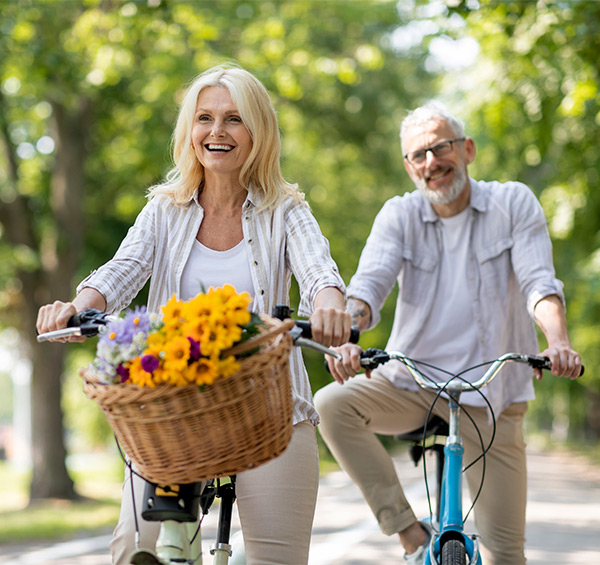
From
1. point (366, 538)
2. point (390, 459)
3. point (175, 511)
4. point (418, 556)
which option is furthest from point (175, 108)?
point (175, 511)

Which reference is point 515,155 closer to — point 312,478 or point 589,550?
point 589,550

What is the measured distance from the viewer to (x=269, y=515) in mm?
2949

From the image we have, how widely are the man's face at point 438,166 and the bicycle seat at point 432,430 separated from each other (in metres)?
1.01

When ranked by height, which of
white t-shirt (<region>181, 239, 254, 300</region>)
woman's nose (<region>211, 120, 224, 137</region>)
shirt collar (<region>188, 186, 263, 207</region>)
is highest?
woman's nose (<region>211, 120, 224, 137</region>)

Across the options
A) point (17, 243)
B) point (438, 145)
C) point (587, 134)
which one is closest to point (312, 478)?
point (438, 145)

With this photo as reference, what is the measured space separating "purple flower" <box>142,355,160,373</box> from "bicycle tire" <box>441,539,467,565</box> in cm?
175

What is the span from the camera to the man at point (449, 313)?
14.5ft

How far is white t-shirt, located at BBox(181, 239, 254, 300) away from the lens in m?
3.28

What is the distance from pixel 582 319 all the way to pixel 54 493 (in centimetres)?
891

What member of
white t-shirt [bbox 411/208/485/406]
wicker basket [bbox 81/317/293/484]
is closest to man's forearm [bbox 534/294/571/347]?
white t-shirt [bbox 411/208/485/406]

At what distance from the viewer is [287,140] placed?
2208cm

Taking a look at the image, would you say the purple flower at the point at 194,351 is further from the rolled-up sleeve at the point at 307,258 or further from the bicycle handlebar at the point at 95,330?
the rolled-up sleeve at the point at 307,258

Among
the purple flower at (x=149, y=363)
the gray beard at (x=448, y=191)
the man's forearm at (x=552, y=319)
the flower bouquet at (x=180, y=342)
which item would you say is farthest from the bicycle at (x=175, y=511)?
the gray beard at (x=448, y=191)

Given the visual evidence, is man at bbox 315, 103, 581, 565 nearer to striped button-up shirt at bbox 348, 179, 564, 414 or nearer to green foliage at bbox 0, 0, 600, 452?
striped button-up shirt at bbox 348, 179, 564, 414
